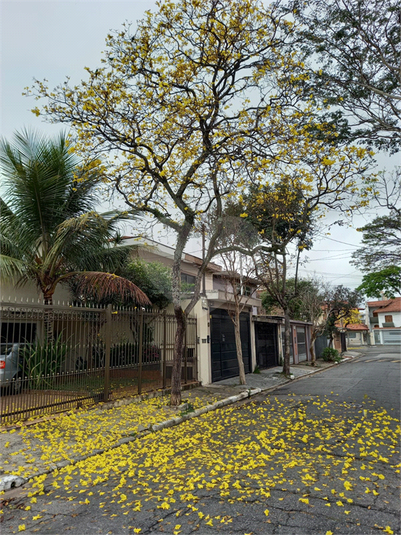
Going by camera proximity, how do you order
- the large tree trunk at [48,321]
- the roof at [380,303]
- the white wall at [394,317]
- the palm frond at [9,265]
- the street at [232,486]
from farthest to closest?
the roof at [380,303], the white wall at [394,317], the palm frond at [9,265], the large tree trunk at [48,321], the street at [232,486]

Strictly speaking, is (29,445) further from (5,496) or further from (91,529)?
(91,529)

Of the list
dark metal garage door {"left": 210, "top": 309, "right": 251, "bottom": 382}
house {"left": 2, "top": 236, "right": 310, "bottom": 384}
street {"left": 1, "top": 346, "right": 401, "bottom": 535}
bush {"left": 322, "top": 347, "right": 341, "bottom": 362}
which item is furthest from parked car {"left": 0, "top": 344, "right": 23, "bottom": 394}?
bush {"left": 322, "top": 347, "right": 341, "bottom": 362}

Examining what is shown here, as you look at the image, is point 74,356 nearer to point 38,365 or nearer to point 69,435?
point 38,365

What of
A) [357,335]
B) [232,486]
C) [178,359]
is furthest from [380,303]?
[232,486]

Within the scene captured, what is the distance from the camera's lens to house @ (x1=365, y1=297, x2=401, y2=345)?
58438 mm

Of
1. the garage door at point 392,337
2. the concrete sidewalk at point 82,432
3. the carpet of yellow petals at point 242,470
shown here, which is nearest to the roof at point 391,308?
the garage door at point 392,337

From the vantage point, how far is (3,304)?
261 inches

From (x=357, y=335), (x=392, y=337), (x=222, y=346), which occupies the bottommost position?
(x=392, y=337)

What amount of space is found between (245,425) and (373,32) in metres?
8.92

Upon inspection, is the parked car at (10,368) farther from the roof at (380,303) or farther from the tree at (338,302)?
the roof at (380,303)

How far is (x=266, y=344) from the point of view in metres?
19.9

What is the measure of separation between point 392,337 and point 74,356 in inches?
2409

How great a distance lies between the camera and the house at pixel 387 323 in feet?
192

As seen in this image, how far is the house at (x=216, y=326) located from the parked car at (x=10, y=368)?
4.38 meters
